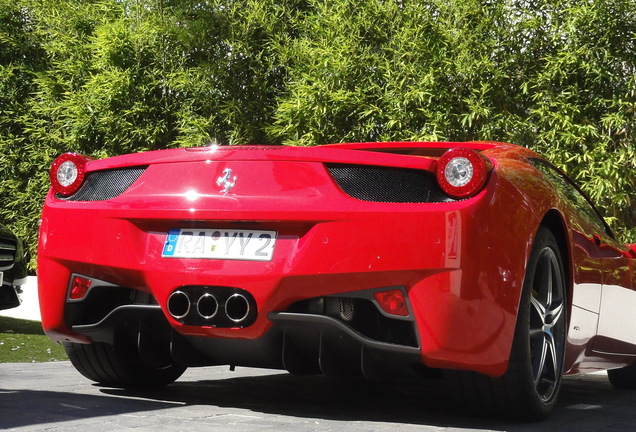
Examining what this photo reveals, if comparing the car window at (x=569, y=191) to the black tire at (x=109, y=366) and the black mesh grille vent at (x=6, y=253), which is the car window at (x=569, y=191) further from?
the black mesh grille vent at (x=6, y=253)

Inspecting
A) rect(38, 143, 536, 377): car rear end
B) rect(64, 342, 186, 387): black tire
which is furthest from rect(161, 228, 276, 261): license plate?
rect(64, 342, 186, 387): black tire

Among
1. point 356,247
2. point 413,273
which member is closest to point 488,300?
point 413,273

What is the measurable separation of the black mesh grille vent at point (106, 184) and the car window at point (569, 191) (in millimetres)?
1697

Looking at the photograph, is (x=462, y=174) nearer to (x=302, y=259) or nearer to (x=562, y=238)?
(x=302, y=259)

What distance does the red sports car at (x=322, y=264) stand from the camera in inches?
126

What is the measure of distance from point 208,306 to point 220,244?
221mm

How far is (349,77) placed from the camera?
10.3 m

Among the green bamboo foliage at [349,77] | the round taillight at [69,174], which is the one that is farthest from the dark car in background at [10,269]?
the round taillight at [69,174]

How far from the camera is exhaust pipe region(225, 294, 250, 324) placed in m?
3.31

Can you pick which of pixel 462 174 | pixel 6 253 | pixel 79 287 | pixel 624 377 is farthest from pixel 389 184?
pixel 6 253

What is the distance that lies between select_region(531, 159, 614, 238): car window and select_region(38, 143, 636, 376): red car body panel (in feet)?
1.34

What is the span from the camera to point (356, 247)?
126 inches

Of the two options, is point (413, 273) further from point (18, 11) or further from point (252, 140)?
point (18, 11)

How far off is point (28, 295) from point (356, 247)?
11.2 meters
